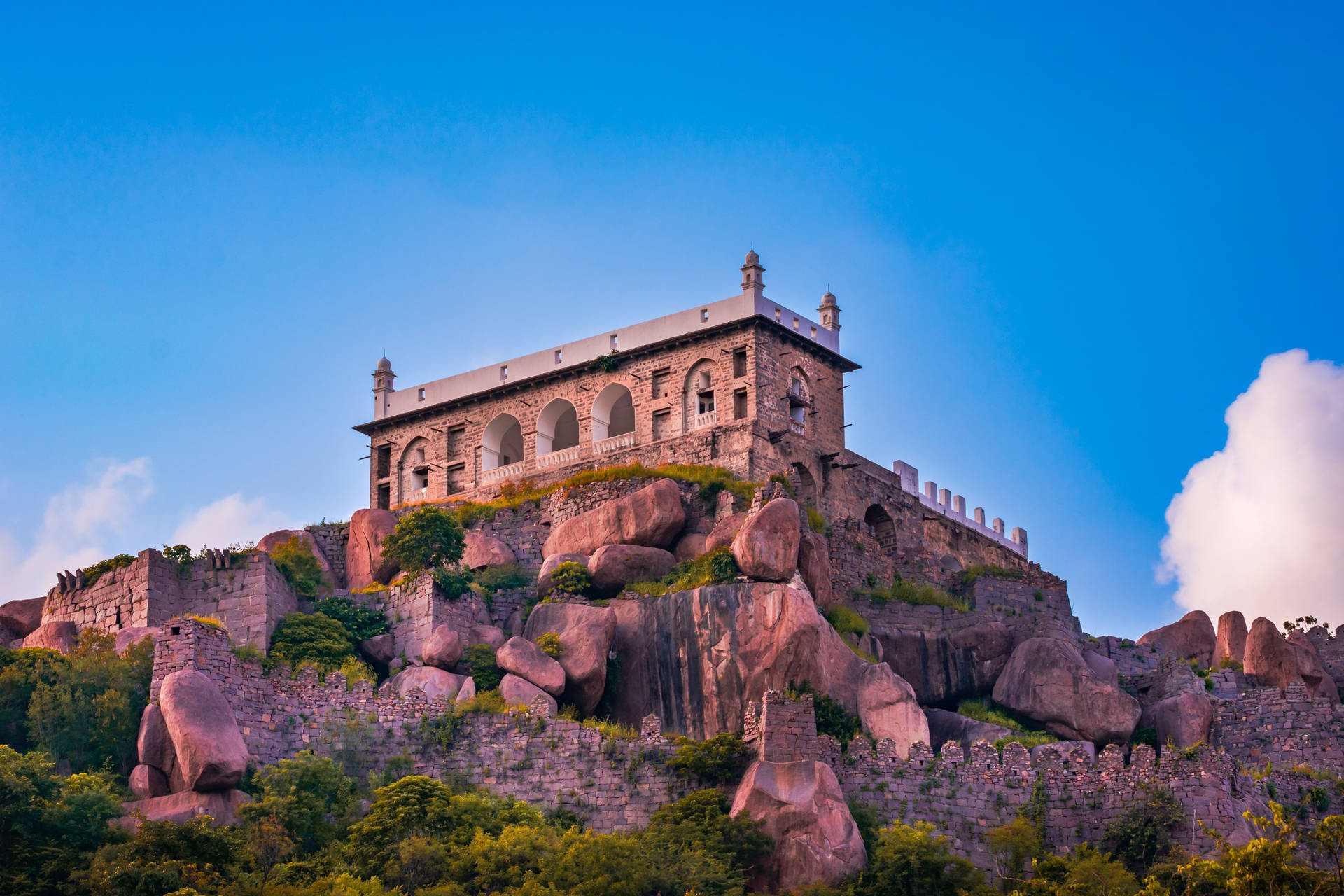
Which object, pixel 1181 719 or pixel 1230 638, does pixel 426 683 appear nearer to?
pixel 1181 719

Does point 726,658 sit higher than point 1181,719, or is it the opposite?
point 726,658

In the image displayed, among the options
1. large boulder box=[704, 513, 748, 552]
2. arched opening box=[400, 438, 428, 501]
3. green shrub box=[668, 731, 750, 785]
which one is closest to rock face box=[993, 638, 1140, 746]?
large boulder box=[704, 513, 748, 552]

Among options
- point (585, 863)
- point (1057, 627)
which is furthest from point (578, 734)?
point (1057, 627)

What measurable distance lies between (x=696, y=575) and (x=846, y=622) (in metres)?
5.19

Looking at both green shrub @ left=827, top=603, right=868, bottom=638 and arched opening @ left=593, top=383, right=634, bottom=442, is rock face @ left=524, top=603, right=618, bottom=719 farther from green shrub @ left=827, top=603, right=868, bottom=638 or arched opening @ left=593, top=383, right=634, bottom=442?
arched opening @ left=593, top=383, right=634, bottom=442

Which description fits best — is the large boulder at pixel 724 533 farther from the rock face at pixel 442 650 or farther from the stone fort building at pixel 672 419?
the rock face at pixel 442 650

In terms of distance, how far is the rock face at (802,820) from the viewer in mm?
46562

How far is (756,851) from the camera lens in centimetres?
4688

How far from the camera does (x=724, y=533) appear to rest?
5953cm

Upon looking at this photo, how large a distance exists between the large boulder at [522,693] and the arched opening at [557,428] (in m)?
19.7

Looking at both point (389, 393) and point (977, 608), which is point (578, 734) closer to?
point (977, 608)

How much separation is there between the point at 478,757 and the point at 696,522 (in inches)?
577

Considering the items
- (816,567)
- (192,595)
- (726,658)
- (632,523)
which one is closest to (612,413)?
(632,523)

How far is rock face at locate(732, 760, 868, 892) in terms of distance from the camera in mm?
46562
